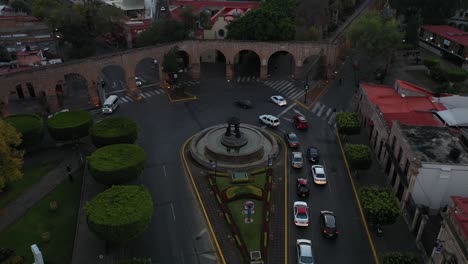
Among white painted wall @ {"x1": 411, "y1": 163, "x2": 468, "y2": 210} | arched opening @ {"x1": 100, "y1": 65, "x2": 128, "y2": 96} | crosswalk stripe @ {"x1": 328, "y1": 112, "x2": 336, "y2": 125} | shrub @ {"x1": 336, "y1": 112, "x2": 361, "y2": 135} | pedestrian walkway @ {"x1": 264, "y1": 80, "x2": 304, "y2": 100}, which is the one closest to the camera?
white painted wall @ {"x1": 411, "y1": 163, "x2": 468, "y2": 210}

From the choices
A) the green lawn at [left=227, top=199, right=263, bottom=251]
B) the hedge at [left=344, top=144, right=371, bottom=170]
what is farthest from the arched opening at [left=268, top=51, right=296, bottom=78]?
the green lawn at [left=227, top=199, right=263, bottom=251]

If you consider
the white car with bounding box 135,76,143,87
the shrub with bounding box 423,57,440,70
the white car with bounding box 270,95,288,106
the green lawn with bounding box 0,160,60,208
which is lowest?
the green lawn with bounding box 0,160,60,208

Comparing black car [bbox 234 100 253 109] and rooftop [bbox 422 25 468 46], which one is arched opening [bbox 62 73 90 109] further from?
rooftop [bbox 422 25 468 46]

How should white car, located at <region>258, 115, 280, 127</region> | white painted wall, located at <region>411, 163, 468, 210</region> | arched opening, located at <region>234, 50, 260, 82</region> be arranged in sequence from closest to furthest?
white painted wall, located at <region>411, 163, 468, 210</region> < white car, located at <region>258, 115, 280, 127</region> < arched opening, located at <region>234, 50, 260, 82</region>

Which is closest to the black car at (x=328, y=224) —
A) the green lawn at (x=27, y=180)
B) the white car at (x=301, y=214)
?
the white car at (x=301, y=214)

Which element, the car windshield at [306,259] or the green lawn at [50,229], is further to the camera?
the green lawn at [50,229]

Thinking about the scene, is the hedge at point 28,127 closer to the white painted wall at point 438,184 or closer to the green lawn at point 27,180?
the green lawn at point 27,180
